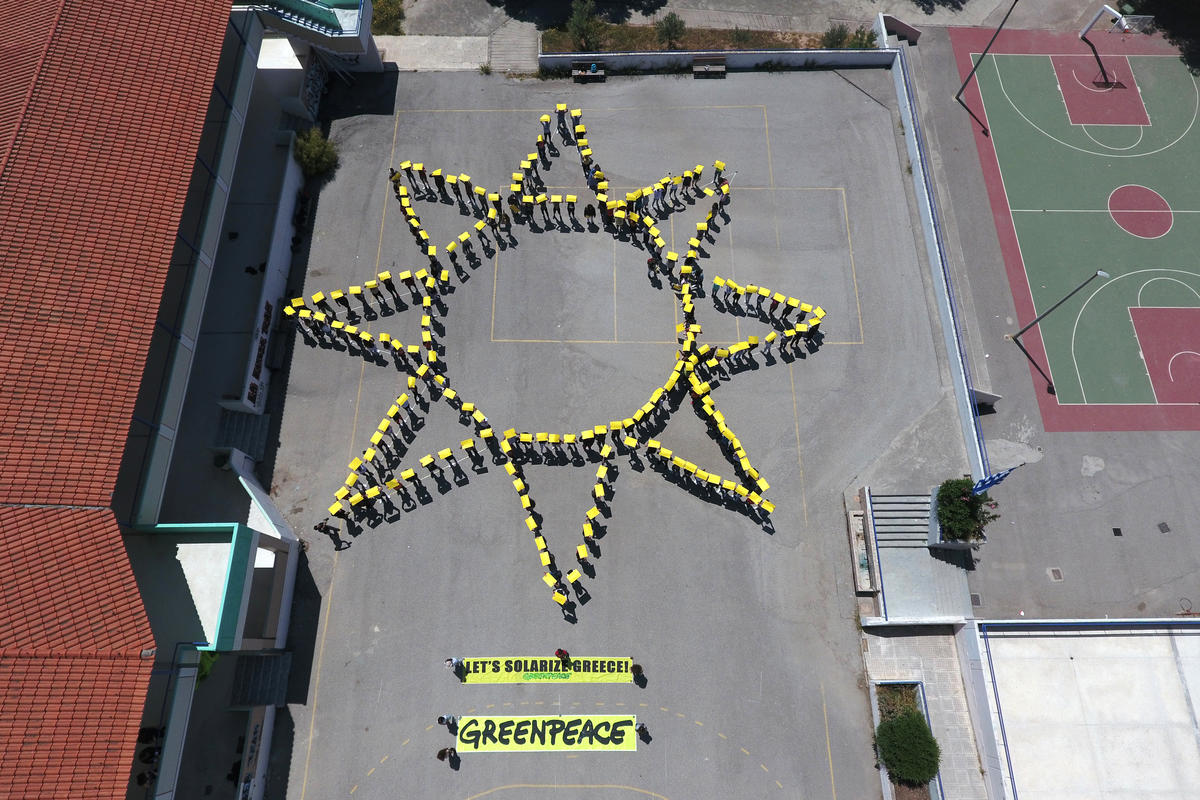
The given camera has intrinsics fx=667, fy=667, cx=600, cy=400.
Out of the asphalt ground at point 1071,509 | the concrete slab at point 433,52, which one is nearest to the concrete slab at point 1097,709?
the asphalt ground at point 1071,509

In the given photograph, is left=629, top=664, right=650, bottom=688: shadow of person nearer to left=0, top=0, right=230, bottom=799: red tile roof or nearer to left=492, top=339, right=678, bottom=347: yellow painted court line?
left=492, top=339, right=678, bottom=347: yellow painted court line

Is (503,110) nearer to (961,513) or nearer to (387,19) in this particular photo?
(387,19)

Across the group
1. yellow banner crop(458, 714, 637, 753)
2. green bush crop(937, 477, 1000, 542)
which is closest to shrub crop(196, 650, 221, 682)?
yellow banner crop(458, 714, 637, 753)

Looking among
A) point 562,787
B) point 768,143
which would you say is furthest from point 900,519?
point 768,143

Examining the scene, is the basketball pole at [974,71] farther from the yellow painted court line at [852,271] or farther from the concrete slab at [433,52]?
the concrete slab at [433,52]

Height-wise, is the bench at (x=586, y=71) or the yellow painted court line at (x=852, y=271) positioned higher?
the bench at (x=586, y=71)

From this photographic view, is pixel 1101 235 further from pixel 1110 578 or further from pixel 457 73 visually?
pixel 457 73
